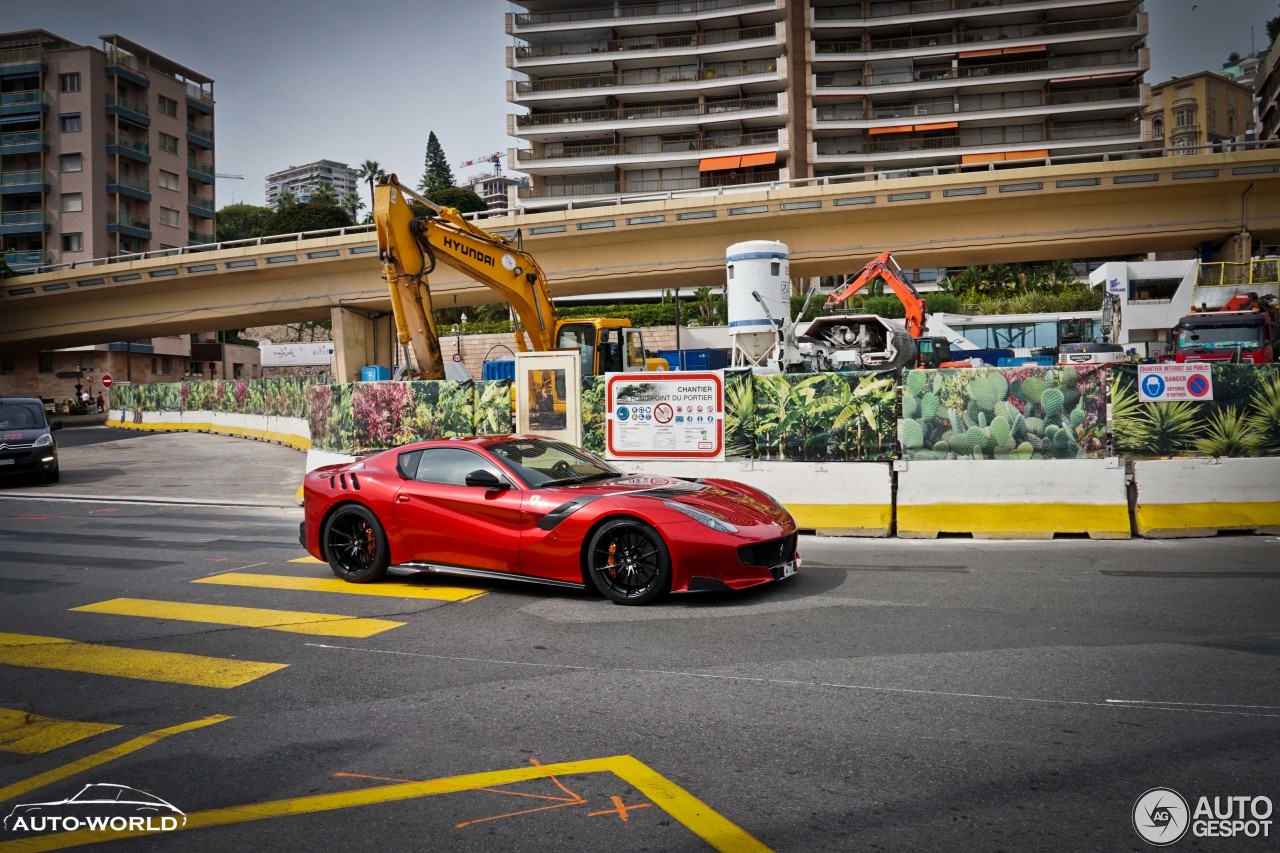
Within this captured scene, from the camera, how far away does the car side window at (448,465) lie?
27.5ft

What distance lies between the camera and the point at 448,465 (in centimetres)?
853

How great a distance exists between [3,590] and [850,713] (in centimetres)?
796

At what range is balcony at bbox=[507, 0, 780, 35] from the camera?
229ft

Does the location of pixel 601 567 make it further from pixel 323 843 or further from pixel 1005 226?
pixel 1005 226

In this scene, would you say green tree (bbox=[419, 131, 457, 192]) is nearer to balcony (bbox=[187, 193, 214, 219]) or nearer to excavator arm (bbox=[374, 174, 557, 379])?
balcony (bbox=[187, 193, 214, 219])

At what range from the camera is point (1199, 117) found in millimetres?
96250

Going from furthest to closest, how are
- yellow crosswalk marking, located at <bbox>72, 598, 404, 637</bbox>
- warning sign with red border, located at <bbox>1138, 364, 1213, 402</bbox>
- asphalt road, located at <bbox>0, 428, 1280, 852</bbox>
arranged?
warning sign with red border, located at <bbox>1138, 364, 1213, 402</bbox> < yellow crosswalk marking, located at <bbox>72, 598, 404, 637</bbox> < asphalt road, located at <bbox>0, 428, 1280, 852</bbox>

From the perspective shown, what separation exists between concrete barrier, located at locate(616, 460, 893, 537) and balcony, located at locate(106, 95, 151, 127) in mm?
75270

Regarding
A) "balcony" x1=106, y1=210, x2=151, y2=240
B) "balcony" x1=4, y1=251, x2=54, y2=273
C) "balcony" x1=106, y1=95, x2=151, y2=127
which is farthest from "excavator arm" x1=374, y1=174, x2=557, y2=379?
"balcony" x1=106, y1=95, x2=151, y2=127

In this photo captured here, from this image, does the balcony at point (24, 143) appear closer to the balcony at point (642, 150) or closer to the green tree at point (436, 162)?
the balcony at point (642, 150)

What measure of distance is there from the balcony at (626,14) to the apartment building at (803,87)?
0.14 metres

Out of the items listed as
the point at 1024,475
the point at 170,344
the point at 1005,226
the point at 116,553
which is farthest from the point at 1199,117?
the point at 116,553

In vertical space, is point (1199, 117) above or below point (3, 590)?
above

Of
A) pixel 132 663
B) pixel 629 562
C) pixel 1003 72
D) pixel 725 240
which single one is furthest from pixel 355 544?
pixel 1003 72
